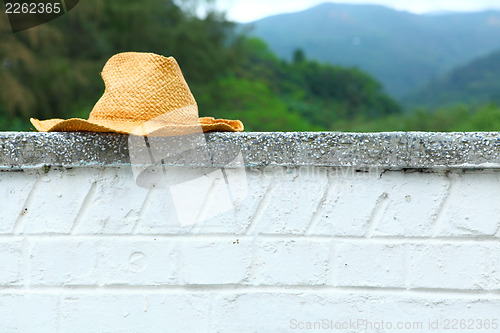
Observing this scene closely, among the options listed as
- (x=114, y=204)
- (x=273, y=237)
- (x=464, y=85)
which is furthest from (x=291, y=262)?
A: (x=464, y=85)

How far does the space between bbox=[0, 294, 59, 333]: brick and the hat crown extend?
569 mm

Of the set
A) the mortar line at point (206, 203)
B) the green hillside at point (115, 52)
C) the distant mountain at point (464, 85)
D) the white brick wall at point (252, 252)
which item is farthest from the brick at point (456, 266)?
the distant mountain at point (464, 85)

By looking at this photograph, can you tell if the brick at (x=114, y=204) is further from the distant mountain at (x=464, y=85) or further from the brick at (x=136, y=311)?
the distant mountain at (x=464, y=85)

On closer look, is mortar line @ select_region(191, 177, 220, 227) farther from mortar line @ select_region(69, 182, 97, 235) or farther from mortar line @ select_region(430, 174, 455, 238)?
mortar line @ select_region(430, 174, 455, 238)

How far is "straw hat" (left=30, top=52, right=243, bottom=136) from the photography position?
4.98 ft

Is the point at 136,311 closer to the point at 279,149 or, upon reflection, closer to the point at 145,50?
the point at 279,149

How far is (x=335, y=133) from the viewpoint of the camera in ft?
4.94

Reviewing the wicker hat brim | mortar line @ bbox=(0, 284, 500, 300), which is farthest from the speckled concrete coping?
mortar line @ bbox=(0, 284, 500, 300)

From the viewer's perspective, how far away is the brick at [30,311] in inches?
61.5

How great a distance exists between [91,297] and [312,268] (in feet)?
2.18

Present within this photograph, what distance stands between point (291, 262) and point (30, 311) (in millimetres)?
792

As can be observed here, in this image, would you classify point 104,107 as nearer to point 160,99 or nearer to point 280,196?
point 160,99

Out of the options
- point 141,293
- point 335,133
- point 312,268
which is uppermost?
point 335,133

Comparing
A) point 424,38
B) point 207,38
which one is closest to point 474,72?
point 424,38
